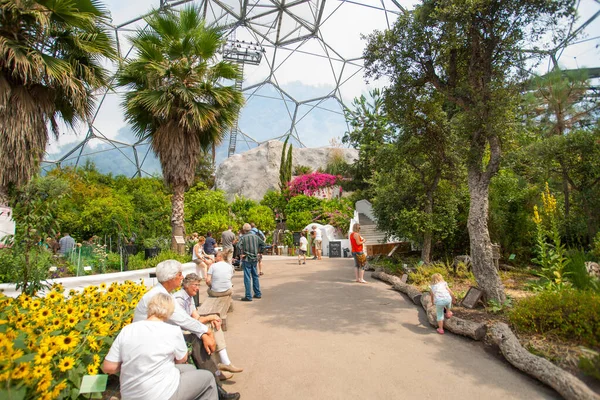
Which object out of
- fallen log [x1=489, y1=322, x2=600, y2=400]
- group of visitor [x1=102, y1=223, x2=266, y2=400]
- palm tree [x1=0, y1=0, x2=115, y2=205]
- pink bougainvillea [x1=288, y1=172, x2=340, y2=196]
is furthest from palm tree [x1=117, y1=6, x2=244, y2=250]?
pink bougainvillea [x1=288, y1=172, x2=340, y2=196]

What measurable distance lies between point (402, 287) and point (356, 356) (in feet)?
13.1

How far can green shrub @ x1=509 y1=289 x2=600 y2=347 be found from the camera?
12.9 ft

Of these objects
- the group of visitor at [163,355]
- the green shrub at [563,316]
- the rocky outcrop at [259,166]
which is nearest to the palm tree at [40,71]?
the group of visitor at [163,355]

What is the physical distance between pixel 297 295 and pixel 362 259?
209 centimetres

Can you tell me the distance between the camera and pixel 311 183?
23406 millimetres

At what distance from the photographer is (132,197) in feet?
58.6

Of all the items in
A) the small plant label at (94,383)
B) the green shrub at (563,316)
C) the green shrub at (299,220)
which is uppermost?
the green shrub at (299,220)

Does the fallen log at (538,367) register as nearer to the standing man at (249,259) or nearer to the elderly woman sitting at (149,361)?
the elderly woman sitting at (149,361)

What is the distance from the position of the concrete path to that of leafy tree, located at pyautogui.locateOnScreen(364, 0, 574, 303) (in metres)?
1.96

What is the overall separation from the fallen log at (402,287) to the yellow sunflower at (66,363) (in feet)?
19.7

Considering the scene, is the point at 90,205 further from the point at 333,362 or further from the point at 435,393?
the point at 435,393

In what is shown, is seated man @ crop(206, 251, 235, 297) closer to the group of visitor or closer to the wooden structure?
the group of visitor

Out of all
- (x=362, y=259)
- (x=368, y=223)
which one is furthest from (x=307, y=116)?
(x=362, y=259)

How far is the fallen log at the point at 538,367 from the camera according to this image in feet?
10.1
